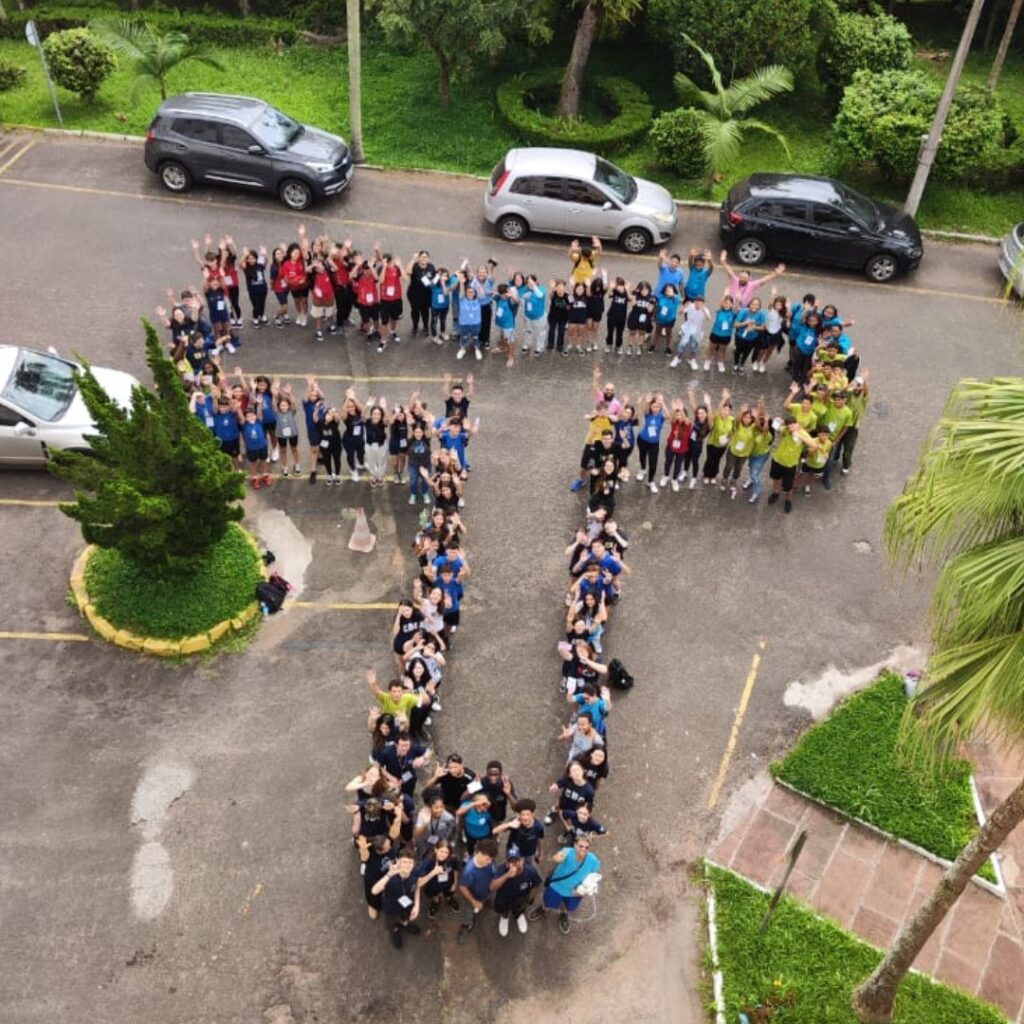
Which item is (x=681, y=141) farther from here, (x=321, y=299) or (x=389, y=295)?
(x=321, y=299)

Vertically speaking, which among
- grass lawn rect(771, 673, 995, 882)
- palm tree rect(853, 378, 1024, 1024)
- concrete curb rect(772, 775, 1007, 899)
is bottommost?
concrete curb rect(772, 775, 1007, 899)

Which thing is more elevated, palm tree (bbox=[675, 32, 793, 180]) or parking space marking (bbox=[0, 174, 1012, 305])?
palm tree (bbox=[675, 32, 793, 180])

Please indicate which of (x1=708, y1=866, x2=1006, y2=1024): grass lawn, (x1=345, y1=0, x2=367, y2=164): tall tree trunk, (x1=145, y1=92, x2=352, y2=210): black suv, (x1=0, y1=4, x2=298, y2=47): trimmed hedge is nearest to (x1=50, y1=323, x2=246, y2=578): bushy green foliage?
(x1=708, y1=866, x2=1006, y2=1024): grass lawn

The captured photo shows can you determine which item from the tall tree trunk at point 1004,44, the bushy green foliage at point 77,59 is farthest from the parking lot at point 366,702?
the tall tree trunk at point 1004,44

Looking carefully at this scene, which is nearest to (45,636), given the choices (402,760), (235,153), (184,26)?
(402,760)

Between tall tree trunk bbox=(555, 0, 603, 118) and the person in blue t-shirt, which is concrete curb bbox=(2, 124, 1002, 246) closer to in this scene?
tall tree trunk bbox=(555, 0, 603, 118)

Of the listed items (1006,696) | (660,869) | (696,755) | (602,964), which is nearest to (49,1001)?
(602,964)
